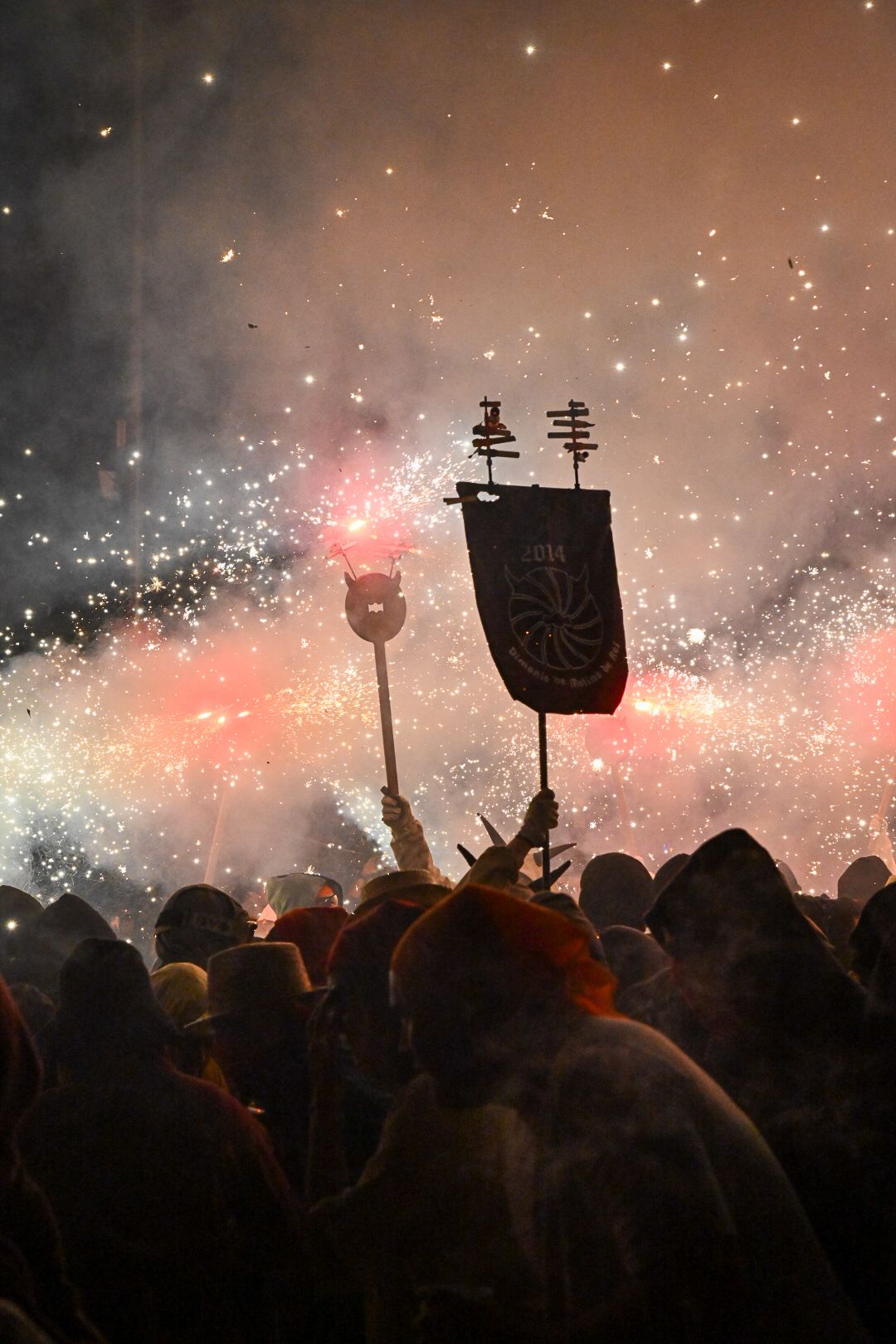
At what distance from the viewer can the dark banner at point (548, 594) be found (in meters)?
5.10

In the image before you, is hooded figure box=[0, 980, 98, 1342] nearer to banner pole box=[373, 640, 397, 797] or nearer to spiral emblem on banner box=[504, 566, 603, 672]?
banner pole box=[373, 640, 397, 797]

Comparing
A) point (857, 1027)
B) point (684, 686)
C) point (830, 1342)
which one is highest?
point (684, 686)

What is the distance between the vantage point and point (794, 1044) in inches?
77.2

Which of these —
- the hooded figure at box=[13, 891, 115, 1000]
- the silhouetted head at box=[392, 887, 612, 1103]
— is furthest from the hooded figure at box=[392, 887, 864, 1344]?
the hooded figure at box=[13, 891, 115, 1000]

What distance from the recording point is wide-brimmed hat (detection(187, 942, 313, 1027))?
2.57 meters

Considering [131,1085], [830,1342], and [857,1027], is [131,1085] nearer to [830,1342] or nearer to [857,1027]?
[830,1342]

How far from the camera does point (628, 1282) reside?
4.27ft

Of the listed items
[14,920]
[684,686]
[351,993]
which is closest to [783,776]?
[684,686]

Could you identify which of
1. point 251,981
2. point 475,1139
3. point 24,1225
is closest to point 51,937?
point 251,981

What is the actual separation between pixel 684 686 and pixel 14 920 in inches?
619

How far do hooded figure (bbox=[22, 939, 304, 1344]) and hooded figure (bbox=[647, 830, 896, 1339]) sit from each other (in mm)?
940

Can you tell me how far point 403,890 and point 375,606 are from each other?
3.55 metres

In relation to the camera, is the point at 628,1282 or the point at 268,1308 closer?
the point at 628,1282

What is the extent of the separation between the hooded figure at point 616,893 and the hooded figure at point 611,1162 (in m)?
2.86
